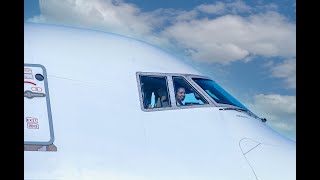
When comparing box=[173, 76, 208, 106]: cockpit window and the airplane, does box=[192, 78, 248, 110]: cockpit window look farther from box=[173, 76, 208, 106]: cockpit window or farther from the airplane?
box=[173, 76, 208, 106]: cockpit window

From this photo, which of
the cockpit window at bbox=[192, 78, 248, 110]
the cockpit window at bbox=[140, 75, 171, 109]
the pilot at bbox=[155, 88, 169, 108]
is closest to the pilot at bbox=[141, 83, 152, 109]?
the cockpit window at bbox=[140, 75, 171, 109]

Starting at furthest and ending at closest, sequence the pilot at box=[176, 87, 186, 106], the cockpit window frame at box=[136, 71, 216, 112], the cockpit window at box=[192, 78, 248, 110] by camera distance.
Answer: the cockpit window at box=[192, 78, 248, 110] → the pilot at box=[176, 87, 186, 106] → the cockpit window frame at box=[136, 71, 216, 112]

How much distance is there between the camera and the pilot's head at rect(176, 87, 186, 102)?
6594mm

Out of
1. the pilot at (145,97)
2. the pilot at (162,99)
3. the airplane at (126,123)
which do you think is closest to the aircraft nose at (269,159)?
the airplane at (126,123)

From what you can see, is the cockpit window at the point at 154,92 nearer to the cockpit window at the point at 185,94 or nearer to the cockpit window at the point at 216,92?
the cockpit window at the point at 185,94

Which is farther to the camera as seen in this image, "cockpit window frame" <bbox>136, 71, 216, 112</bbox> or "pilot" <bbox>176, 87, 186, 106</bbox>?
"pilot" <bbox>176, 87, 186, 106</bbox>

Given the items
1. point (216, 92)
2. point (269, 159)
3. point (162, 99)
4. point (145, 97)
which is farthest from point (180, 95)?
point (269, 159)

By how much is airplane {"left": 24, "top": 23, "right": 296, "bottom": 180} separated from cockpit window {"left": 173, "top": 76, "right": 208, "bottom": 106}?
0.02 metres

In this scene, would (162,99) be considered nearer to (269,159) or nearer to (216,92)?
(216,92)

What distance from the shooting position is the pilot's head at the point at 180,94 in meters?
6.59

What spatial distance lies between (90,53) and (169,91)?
1531 millimetres
